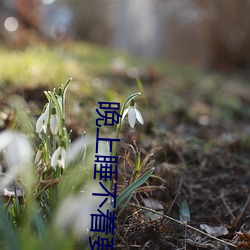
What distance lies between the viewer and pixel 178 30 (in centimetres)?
908

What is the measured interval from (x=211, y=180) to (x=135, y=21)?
1000 cm

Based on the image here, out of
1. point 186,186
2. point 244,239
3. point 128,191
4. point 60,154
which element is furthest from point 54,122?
point 186,186

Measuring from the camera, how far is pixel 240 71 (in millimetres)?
8445

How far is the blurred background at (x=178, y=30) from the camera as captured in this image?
21.7ft

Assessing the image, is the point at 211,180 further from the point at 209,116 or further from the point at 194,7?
the point at 194,7

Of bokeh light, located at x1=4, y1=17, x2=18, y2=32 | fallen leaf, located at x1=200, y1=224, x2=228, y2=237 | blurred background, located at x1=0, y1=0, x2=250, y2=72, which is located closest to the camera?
fallen leaf, located at x1=200, y1=224, x2=228, y2=237

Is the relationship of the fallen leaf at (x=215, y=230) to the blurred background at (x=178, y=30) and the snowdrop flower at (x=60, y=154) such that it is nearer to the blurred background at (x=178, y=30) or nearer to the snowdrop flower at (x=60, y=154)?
the snowdrop flower at (x=60, y=154)

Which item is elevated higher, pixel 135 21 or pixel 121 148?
pixel 135 21

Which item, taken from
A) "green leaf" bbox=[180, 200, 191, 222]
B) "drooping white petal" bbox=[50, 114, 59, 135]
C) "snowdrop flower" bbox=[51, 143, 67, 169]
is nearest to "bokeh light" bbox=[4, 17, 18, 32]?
"green leaf" bbox=[180, 200, 191, 222]

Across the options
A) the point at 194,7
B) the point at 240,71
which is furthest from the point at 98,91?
the point at 240,71

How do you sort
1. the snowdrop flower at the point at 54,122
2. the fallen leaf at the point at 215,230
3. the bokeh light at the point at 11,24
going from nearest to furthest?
the snowdrop flower at the point at 54,122 → the fallen leaf at the point at 215,230 → the bokeh light at the point at 11,24

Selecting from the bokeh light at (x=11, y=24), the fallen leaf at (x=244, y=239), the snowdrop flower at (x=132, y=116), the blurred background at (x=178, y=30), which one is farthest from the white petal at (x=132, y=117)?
the bokeh light at (x=11, y=24)

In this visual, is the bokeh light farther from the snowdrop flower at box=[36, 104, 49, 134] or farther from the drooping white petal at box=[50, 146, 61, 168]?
the drooping white petal at box=[50, 146, 61, 168]

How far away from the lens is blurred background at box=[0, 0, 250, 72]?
661cm
